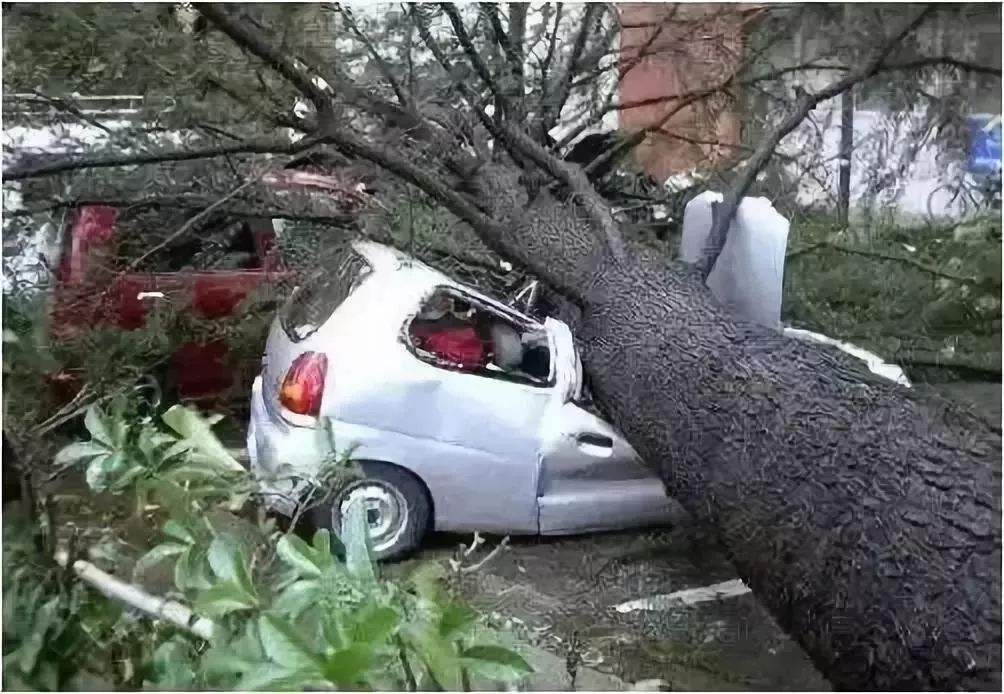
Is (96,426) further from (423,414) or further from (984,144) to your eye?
(984,144)

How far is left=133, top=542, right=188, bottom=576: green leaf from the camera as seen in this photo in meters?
1.17

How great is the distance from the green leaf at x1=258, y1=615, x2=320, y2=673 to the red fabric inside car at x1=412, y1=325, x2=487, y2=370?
35cm

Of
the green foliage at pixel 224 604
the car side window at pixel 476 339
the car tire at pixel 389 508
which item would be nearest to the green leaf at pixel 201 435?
the green foliage at pixel 224 604

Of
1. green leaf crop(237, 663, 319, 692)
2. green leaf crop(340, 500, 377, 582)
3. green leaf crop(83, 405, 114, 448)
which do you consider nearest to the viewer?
green leaf crop(237, 663, 319, 692)

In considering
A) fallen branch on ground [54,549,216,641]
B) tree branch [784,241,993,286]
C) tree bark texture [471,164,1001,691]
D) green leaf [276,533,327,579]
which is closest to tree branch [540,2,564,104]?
tree bark texture [471,164,1001,691]

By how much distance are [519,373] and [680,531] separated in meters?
0.24

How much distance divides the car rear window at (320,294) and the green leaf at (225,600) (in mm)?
279

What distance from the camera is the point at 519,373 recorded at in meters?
1.24

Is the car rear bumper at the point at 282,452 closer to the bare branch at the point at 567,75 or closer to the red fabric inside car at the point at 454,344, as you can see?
the red fabric inside car at the point at 454,344

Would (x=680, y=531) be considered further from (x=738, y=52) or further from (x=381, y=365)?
(x=738, y=52)

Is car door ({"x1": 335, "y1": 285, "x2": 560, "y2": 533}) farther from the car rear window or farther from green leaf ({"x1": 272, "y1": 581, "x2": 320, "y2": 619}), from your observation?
green leaf ({"x1": 272, "y1": 581, "x2": 320, "y2": 619})

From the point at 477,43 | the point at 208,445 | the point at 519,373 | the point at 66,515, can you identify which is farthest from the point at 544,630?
the point at 477,43

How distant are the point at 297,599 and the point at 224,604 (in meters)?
0.07

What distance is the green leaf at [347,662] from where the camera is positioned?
3.28ft
